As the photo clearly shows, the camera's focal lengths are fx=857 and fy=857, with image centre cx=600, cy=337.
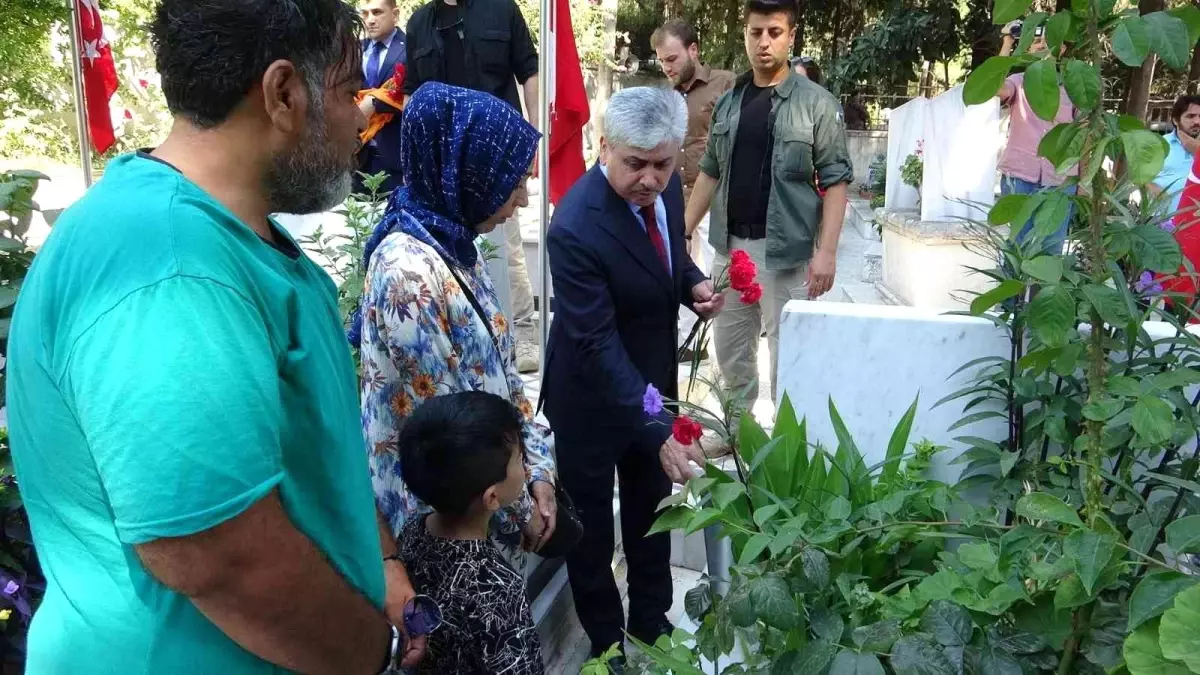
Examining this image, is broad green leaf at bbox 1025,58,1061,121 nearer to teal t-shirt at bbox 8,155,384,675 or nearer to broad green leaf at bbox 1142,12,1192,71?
broad green leaf at bbox 1142,12,1192,71

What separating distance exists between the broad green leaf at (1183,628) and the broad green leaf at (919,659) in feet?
1.10

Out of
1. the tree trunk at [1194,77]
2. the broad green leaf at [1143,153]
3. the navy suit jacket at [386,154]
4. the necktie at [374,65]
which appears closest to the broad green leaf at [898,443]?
the broad green leaf at [1143,153]

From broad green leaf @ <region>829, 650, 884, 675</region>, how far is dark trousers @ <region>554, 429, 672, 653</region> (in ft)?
4.33

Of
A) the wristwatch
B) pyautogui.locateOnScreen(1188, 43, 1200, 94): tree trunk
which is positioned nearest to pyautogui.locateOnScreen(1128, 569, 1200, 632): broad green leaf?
the wristwatch

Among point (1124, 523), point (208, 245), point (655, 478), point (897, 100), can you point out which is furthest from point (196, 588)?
point (897, 100)

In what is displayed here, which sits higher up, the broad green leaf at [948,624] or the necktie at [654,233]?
the necktie at [654,233]

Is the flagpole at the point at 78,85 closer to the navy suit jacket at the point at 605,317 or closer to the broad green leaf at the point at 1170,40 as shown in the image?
the navy suit jacket at the point at 605,317

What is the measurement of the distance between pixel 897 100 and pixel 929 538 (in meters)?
15.9

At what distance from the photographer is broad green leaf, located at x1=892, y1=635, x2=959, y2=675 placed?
121 centimetres

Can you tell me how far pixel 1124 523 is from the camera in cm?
156

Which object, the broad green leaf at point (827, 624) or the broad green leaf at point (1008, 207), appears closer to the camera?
the broad green leaf at point (1008, 207)

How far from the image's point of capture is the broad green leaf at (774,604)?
4.22 ft

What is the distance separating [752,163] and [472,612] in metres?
2.66

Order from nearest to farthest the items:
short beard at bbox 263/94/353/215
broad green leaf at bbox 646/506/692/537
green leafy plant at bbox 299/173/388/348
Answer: short beard at bbox 263/94/353/215 → broad green leaf at bbox 646/506/692/537 → green leafy plant at bbox 299/173/388/348
